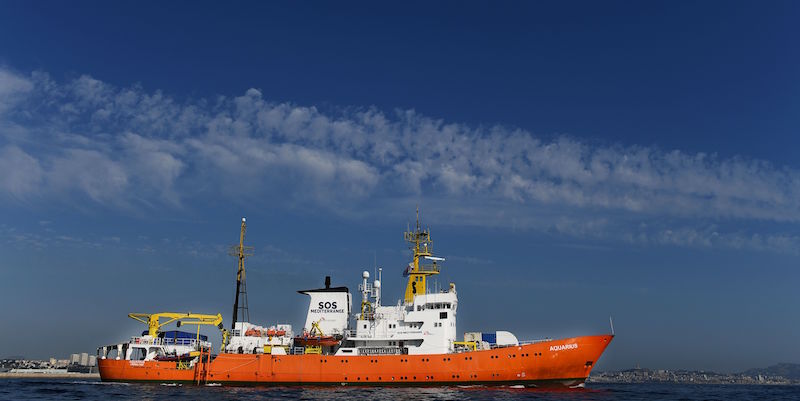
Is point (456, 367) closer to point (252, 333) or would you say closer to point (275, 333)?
point (275, 333)

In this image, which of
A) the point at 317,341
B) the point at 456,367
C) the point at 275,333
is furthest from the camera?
the point at 275,333

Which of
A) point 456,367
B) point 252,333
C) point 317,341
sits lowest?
point 456,367

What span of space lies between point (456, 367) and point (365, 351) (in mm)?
7574

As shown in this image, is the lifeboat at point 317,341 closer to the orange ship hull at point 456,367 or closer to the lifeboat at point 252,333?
the orange ship hull at point 456,367

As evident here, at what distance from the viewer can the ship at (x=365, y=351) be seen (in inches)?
1502

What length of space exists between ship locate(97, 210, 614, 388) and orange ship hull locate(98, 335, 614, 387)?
7 cm

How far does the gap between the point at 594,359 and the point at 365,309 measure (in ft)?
59.6

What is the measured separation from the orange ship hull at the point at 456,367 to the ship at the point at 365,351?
72 millimetres

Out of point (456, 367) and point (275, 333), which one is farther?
point (275, 333)

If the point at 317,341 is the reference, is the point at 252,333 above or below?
above

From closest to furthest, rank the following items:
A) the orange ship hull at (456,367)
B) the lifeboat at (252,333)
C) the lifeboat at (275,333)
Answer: the orange ship hull at (456,367) < the lifeboat at (275,333) < the lifeboat at (252,333)

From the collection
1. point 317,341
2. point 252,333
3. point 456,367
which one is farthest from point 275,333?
point 456,367

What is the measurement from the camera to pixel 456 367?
38.1 m

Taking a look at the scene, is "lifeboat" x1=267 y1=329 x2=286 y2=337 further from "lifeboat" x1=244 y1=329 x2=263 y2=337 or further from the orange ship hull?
the orange ship hull
